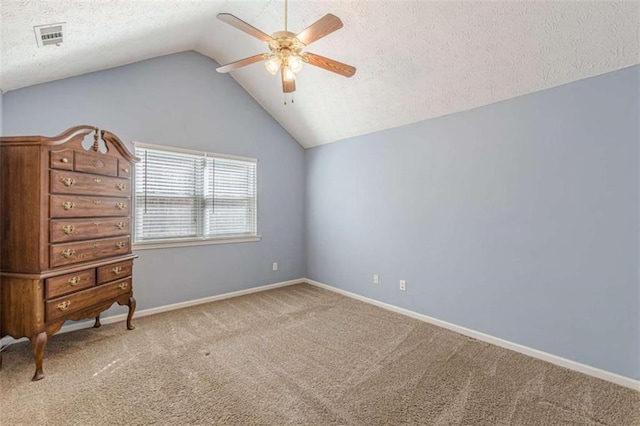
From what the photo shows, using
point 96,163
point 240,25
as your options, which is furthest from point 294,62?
point 96,163

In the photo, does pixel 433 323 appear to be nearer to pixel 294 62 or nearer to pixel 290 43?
pixel 294 62

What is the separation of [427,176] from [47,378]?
12.6 feet

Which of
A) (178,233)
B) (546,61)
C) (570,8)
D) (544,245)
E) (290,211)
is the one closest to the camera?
(570,8)

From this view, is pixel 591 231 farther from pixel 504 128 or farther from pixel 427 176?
pixel 427 176

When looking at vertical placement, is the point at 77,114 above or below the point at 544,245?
above

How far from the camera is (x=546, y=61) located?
2270 millimetres

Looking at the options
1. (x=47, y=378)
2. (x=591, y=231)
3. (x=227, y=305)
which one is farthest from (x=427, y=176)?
(x=47, y=378)

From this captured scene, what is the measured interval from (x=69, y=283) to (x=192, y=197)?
1.73 metres

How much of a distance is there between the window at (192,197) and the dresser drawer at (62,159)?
1.07 m

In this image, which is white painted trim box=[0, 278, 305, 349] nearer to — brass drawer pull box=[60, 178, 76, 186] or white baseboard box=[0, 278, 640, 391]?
white baseboard box=[0, 278, 640, 391]

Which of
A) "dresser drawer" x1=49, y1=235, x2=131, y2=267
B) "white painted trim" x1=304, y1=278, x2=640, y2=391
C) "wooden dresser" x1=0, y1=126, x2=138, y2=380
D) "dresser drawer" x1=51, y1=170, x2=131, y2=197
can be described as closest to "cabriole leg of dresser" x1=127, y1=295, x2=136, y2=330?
"wooden dresser" x1=0, y1=126, x2=138, y2=380

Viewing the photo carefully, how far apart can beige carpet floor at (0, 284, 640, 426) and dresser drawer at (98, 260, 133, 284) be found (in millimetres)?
610

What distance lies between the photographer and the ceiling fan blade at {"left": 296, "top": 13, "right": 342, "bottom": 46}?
1.81m

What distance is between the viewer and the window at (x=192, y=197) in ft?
11.2
